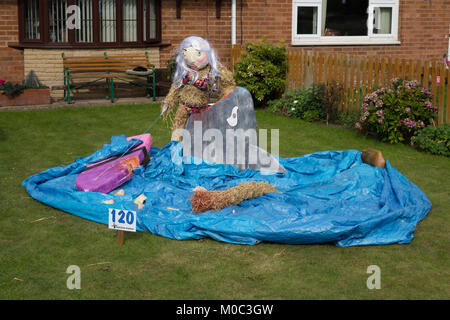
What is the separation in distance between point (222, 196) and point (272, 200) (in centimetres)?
54

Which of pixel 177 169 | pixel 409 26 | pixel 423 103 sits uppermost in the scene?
pixel 409 26

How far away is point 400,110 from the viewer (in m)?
9.18

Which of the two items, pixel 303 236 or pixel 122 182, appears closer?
pixel 303 236

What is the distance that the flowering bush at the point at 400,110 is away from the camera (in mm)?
9211

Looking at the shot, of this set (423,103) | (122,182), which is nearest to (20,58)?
(122,182)

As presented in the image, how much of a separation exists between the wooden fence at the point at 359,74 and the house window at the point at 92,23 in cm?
387

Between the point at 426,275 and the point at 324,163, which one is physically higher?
the point at 324,163

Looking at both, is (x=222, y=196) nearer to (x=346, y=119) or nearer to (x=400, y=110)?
(x=400, y=110)

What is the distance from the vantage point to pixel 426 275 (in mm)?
4824

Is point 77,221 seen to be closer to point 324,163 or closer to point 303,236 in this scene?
point 303,236

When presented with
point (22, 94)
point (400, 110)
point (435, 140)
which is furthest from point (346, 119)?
point (22, 94)

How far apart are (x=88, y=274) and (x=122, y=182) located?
2.12m

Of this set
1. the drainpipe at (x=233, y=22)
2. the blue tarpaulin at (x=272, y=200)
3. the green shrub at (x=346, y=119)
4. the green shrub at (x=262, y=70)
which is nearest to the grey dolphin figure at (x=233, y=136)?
the blue tarpaulin at (x=272, y=200)

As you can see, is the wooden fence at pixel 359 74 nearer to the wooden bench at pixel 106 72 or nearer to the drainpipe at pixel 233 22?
the drainpipe at pixel 233 22
